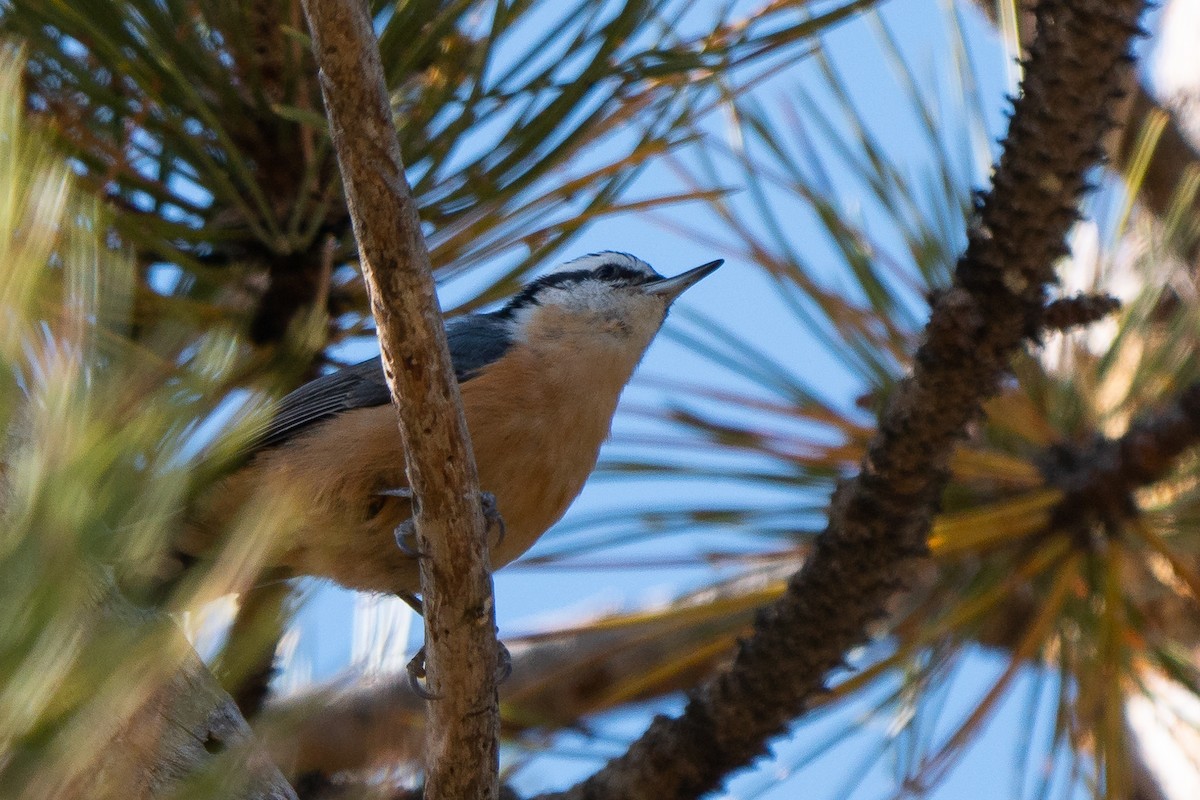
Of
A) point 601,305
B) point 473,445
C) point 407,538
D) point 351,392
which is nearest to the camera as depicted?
point 407,538

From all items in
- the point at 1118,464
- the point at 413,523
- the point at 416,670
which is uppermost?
the point at 416,670

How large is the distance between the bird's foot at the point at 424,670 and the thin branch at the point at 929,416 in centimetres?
27

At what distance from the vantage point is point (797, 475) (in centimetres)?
254

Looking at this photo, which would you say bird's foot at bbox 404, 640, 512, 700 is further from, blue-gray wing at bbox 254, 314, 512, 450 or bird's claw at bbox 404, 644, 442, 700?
blue-gray wing at bbox 254, 314, 512, 450

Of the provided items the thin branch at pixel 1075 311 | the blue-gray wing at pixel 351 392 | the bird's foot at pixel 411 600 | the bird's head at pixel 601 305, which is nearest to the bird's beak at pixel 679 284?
the bird's head at pixel 601 305

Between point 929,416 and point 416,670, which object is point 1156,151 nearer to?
point 929,416

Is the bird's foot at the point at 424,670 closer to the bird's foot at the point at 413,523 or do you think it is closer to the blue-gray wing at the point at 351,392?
the bird's foot at the point at 413,523

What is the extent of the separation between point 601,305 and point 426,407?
1.43 metres

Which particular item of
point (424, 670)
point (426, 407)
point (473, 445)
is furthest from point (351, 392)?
point (426, 407)

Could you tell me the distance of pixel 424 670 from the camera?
2047mm

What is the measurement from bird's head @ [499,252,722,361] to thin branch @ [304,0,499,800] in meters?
1.08

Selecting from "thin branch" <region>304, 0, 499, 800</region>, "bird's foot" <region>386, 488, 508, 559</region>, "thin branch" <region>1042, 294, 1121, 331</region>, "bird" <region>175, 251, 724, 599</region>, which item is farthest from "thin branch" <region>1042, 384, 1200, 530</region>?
"thin branch" <region>304, 0, 499, 800</region>

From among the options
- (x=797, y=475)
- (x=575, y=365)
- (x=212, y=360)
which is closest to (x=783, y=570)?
(x=797, y=475)

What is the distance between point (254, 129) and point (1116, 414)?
150cm
